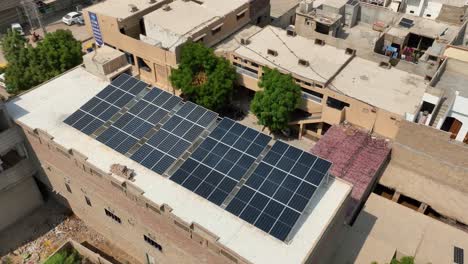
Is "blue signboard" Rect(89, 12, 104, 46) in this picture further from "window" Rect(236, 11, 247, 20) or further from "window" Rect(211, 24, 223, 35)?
"window" Rect(236, 11, 247, 20)

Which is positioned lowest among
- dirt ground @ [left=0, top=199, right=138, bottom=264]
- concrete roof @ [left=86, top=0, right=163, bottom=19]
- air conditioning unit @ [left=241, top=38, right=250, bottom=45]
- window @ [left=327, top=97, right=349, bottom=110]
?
dirt ground @ [left=0, top=199, right=138, bottom=264]

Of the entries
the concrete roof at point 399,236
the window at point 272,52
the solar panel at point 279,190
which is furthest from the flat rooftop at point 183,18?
the concrete roof at point 399,236

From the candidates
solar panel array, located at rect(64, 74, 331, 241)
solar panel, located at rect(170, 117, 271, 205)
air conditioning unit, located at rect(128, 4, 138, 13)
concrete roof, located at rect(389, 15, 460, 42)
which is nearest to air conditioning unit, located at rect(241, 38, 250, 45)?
air conditioning unit, located at rect(128, 4, 138, 13)

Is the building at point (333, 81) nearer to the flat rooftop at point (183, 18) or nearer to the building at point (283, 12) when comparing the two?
the flat rooftop at point (183, 18)

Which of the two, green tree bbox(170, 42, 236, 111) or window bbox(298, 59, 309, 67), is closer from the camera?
window bbox(298, 59, 309, 67)

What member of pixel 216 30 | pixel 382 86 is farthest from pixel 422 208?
pixel 216 30
